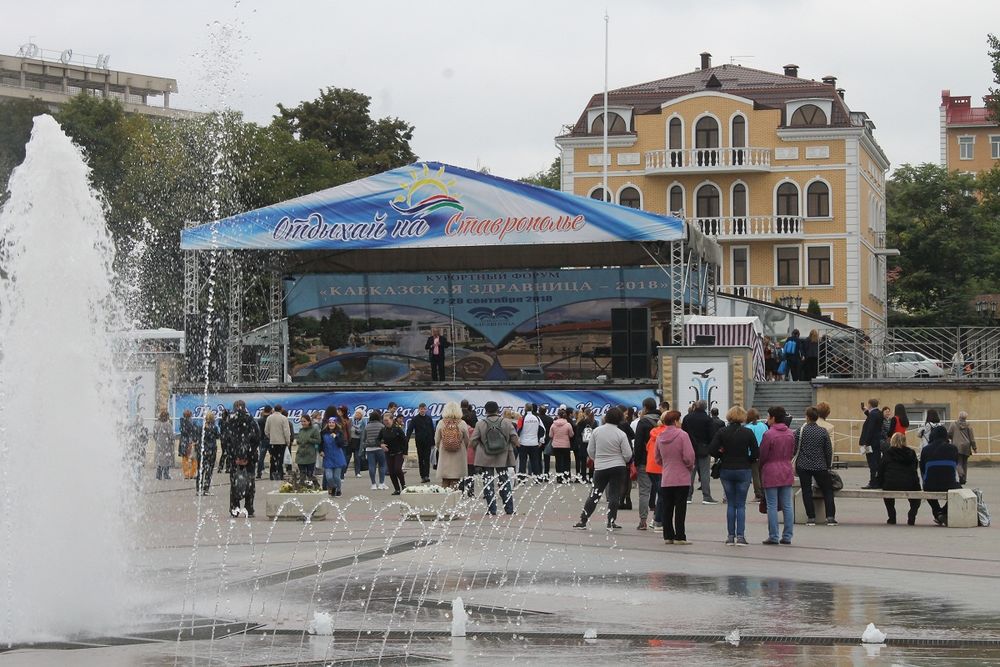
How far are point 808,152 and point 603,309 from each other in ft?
87.0

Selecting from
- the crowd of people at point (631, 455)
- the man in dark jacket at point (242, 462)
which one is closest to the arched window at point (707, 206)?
the crowd of people at point (631, 455)

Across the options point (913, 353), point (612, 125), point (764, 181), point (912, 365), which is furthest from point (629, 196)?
point (913, 353)

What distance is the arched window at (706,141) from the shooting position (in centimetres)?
6594

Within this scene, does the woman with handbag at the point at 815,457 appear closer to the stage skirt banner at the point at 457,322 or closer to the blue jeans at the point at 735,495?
the blue jeans at the point at 735,495

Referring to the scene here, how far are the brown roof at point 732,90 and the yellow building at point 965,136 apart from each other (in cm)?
5439

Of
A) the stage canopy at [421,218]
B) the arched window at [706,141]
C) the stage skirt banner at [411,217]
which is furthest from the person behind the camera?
the arched window at [706,141]

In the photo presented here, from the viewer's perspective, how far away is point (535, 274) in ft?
141

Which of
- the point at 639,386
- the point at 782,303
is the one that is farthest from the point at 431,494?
the point at 782,303

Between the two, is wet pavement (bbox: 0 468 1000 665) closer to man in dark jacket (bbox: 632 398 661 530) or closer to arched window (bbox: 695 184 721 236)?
man in dark jacket (bbox: 632 398 661 530)

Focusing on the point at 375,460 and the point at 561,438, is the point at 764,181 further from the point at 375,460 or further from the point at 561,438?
the point at 375,460

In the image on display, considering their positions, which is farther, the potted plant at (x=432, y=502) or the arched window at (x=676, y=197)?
the arched window at (x=676, y=197)

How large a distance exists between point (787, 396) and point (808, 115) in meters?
31.1

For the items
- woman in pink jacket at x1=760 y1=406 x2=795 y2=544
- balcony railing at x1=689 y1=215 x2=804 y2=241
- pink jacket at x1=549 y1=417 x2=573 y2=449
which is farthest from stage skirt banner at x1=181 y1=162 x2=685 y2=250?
balcony railing at x1=689 y1=215 x2=804 y2=241

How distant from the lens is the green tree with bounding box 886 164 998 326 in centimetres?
6938
